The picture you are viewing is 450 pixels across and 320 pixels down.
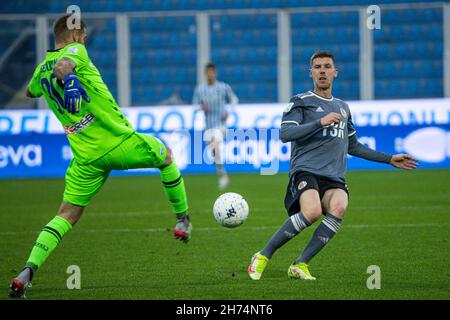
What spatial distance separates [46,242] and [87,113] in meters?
1.00

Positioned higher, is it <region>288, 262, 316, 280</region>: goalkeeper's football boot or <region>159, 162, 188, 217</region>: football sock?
<region>159, 162, 188, 217</region>: football sock

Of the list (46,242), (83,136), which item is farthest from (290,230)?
(46,242)

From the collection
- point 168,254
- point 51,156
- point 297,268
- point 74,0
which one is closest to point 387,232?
point 168,254

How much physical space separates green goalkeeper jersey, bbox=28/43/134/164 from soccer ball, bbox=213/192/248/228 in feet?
4.24

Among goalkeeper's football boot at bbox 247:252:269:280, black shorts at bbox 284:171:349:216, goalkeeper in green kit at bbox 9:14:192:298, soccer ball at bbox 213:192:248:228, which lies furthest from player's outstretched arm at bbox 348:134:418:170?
goalkeeper in green kit at bbox 9:14:192:298

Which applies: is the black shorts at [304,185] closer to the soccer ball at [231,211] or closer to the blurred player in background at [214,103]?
the soccer ball at [231,211]

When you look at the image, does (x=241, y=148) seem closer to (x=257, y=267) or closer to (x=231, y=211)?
(x=231, y=211)

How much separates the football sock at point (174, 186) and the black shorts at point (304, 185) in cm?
89

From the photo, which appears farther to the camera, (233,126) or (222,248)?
(233,126)

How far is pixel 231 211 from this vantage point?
801 centimetres

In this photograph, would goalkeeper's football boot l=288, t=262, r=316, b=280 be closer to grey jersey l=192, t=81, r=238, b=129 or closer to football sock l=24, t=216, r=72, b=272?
football sock l=24, t=216, r=72, b=272

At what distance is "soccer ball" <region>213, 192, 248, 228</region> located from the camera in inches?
316
